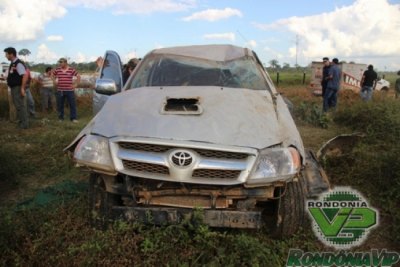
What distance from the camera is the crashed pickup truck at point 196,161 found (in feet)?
10.7

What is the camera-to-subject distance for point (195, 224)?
3.33 m

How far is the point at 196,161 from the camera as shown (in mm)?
3234

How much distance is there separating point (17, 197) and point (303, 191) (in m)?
3.46

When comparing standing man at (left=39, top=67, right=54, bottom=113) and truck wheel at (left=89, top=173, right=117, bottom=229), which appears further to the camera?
standing man at (left=39, top=67, right=54, bottom=113)

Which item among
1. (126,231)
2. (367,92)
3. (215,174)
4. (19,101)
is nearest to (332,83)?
(367,92)

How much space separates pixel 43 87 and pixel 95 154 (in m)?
11.5

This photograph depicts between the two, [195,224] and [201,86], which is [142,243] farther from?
[201,86]

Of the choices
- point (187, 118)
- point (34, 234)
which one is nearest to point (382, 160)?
point (187, 118)

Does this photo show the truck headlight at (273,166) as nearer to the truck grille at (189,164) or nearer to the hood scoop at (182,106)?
the truck grille at (189,164)

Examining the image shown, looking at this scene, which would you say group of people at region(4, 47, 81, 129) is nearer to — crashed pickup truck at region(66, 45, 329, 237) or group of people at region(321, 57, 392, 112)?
crashed pickup truck at region(66, 45, 329, 237)

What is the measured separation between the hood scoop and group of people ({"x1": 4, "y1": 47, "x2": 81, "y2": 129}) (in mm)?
6712

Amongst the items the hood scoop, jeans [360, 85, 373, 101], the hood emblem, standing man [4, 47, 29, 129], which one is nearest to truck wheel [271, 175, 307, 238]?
the hood emblem

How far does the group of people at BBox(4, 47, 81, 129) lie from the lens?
372 inches

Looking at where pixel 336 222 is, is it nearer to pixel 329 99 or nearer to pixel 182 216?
pixel 182 216
